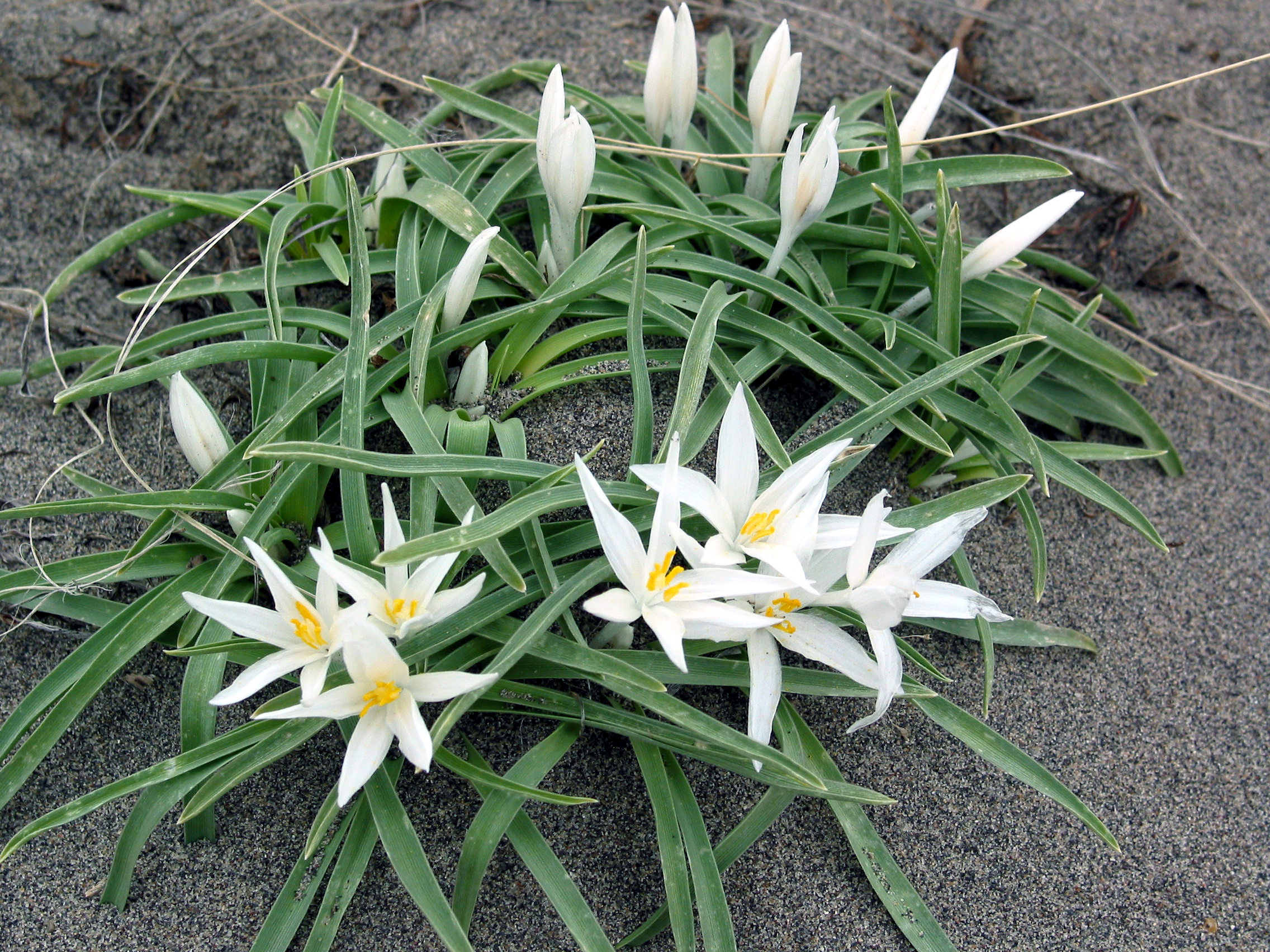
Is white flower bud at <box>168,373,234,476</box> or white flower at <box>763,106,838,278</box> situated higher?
white flower at <box>763,106,838,278</box>

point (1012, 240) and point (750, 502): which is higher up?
point (1012, 240)

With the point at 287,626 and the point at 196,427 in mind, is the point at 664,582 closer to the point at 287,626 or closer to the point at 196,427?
the point at 287,626

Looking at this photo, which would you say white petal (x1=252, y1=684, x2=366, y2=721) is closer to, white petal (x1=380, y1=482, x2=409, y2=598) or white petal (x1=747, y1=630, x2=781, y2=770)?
white petal (x1=380, y1=482, x2=409, y2=598)

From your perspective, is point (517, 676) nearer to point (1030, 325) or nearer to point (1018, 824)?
point (1018, 824)

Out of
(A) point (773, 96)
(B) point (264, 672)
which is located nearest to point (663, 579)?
(B) point (264, 672)

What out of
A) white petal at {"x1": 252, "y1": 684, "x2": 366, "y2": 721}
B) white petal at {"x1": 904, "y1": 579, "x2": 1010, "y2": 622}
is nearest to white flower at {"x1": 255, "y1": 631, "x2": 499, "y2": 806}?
white petal at {"x1": 252, "y1": 684, "x2": 366, "y2": 721}

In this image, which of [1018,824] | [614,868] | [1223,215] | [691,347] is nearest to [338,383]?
[691,347]

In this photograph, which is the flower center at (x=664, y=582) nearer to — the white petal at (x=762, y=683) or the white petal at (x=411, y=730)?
the white petal at (x=762, y=683)

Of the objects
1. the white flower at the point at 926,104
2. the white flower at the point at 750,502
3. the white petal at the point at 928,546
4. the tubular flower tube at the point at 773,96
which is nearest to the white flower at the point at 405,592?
the white flower at the point at 750,502
